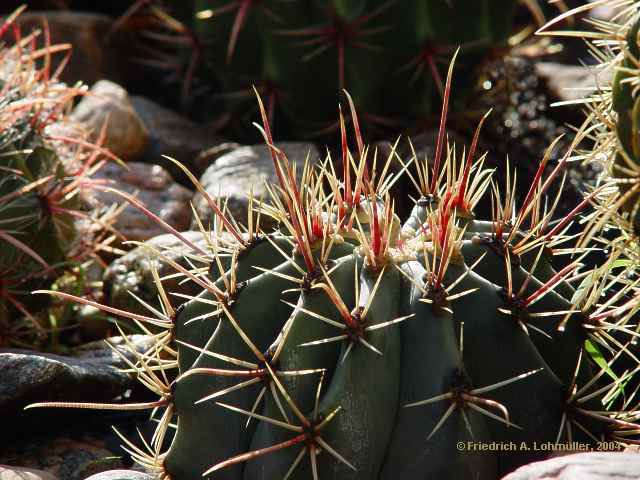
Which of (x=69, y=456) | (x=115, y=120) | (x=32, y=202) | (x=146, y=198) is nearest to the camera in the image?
(x=69, y=456)

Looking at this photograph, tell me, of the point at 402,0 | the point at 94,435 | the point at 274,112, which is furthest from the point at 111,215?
the point at 402,0

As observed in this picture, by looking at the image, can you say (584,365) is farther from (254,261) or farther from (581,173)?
(581,173)

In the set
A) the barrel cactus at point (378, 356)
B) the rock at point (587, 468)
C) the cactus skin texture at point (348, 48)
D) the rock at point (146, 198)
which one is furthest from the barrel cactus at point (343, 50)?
the rock at point (587, 468)

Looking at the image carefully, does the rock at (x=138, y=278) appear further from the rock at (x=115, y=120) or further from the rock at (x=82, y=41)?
the rock at (x=82, y=41)

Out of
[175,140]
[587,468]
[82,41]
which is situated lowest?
[175,140]

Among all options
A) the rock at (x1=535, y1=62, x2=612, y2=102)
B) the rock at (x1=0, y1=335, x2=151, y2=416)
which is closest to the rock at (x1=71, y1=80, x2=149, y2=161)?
the rock at (x1=0, y1=335, x2=151, y2=416)

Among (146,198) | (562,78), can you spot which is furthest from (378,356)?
(562,78)

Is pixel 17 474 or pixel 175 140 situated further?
pixel 175 140

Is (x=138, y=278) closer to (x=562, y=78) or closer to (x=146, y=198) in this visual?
(x=146, y=198)
